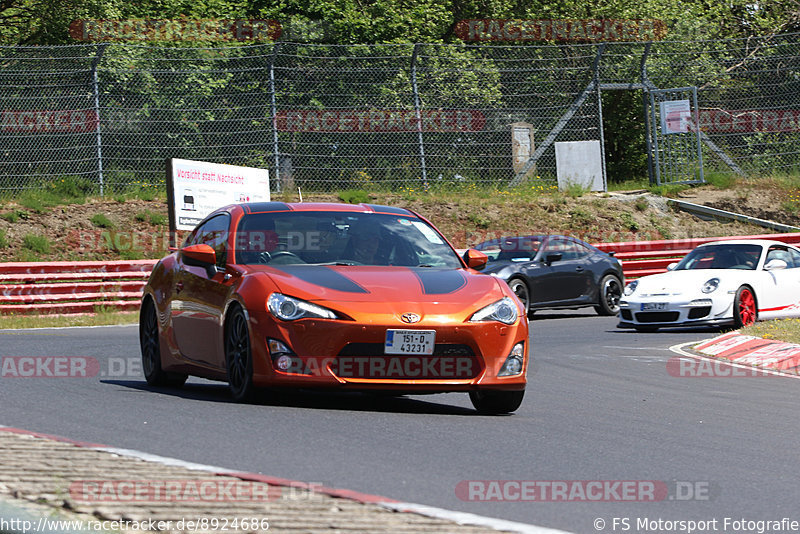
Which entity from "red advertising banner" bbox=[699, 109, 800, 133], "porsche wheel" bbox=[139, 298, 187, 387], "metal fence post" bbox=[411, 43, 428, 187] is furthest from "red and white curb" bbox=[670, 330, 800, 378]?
"red advertising banner" bbox=[699, 109, 800, 133]

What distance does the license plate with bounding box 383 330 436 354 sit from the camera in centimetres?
775

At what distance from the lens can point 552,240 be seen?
2117 cm

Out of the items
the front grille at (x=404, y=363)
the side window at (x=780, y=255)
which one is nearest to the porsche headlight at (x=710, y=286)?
the side window at (x=780, y=255)

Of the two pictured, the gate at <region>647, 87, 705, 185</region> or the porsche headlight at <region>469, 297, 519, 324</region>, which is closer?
the porsche headlight at <region>469, 297, 519, 324</region>

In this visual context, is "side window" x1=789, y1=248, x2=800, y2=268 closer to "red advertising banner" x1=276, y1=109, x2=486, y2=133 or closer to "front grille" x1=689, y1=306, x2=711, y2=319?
"front grille" x1=689, y1=306, x2=711, y2=319

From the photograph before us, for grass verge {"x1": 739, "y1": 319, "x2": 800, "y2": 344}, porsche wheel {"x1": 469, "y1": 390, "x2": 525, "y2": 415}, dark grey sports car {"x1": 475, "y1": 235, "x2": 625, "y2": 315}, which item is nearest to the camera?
porsche wheel {"x1": 469, "y1": 390, "x2": 525, "y2": 415}

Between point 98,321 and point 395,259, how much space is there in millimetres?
11681

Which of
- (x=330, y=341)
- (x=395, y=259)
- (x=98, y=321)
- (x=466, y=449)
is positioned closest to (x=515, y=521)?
(x=466, y=449)

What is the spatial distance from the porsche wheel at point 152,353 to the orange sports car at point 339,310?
0.10 metres

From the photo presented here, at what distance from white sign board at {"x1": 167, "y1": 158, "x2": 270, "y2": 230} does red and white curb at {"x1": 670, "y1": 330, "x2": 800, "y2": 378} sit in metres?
11.5

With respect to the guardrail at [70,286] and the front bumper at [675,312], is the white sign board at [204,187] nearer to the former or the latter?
the guardrail at [70,286]

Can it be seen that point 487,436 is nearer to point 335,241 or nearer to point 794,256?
point 335,241

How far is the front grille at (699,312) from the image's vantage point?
16750 millimetres

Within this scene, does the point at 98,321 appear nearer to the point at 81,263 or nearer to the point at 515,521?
the point at 81,263
